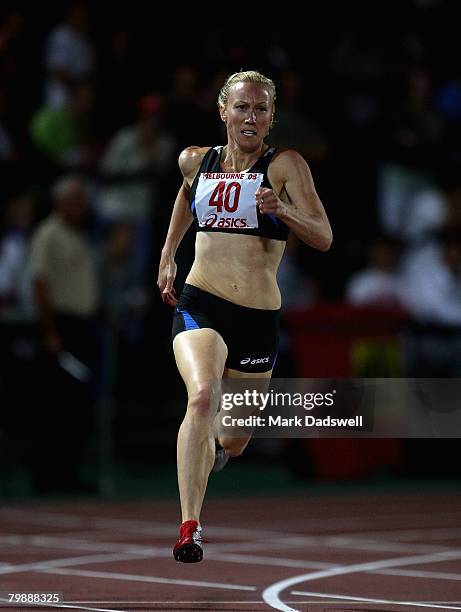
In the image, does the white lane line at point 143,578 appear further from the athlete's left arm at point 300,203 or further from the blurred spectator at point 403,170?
the blurred spectator at point 403,170

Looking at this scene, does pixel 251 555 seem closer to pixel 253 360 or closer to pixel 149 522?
pixel 149 522

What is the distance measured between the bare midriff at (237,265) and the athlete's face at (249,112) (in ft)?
1.65

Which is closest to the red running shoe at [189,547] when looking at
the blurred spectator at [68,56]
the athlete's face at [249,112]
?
the athlete's face at [249,112]

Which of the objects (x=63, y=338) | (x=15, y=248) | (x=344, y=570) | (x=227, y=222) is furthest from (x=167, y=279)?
(x=15, y=248)

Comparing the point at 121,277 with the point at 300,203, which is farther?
the point at 121,277

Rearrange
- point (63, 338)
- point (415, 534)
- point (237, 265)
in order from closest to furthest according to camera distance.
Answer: point (237, 265) < point (415, 534) < point (63, 338)

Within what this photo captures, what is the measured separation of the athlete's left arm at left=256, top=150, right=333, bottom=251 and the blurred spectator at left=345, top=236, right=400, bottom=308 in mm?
7191

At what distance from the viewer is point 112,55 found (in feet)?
49.9

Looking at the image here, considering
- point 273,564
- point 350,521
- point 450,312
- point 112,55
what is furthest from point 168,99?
point 273,564

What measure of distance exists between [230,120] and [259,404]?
166cm

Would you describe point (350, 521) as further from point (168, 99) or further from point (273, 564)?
point (168, 99)

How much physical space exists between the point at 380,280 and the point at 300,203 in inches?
296

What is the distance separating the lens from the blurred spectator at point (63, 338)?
12562mm

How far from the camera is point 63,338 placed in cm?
1264
